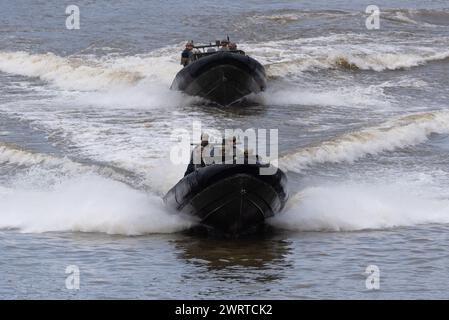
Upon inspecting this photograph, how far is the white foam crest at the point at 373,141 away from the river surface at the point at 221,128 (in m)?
0.05

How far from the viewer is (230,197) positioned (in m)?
15.6

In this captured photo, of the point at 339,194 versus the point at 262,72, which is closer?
the point at 339,194

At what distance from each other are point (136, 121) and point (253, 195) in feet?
Answer: 34.2

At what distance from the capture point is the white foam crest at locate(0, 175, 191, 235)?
16672mm

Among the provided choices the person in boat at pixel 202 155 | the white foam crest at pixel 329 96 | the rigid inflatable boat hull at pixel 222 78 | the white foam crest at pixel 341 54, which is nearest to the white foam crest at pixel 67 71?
the rigid inflatable boat hull at pixel 222 78

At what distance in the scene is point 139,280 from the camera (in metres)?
14.1

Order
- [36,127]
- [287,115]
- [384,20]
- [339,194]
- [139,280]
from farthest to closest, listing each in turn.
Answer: [384,20] → [287,115] → [36,127] → [339,194] → [139,280]

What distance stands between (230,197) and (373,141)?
8.38m

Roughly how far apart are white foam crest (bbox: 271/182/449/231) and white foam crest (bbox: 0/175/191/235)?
1838 mm

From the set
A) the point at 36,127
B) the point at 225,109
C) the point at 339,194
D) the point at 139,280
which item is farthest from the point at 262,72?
the point at 139,280

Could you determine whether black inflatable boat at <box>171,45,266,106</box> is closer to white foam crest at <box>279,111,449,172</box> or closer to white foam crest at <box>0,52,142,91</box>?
white foam crest at <box>0,52,142,91</box>

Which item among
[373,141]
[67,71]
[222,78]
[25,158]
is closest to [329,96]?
[222,78]
